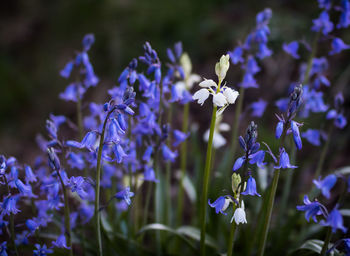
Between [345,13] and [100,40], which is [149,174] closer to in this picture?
[345,13]

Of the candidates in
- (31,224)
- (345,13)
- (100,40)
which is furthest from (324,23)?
(100,40)

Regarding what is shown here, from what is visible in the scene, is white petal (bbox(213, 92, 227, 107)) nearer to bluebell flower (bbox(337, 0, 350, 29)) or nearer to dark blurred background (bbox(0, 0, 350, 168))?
bluebell flower (bbox(337, 0, 350, 29))

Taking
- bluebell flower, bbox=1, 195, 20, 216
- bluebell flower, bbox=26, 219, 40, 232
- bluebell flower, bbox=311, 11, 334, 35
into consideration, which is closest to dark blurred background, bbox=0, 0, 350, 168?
bluebell flower, bbox=311, 11, 334, 35

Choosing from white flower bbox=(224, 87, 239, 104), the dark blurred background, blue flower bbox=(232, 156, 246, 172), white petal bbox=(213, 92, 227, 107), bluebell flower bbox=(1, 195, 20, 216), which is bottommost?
bluebell flower bbox=(1, 195, 20, 216)

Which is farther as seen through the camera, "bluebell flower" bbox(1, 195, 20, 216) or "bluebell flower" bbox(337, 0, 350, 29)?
"bluebell flower" bbox(337, 0, 350, 29)

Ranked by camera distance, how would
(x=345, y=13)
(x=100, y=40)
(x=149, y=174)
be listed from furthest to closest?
(x=100, y=40) → (x=345, y=13) → (x=149, y=174)

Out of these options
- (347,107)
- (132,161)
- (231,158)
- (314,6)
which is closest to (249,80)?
(231,158)

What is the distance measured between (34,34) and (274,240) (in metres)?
7.82

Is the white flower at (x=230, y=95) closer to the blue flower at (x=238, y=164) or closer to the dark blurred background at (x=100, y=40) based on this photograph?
the blue flower at (x=238, y=164)

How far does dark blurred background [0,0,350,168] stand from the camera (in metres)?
7.80

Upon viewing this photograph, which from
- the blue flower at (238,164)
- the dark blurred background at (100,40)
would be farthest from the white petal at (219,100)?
the dark blurred background at (100,40)

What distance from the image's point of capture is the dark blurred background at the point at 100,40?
→ 7797 millimetres

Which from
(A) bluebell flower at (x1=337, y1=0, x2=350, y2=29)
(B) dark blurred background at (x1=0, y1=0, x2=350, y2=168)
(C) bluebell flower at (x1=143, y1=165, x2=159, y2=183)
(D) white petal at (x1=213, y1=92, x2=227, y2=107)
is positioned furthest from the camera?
(B) dark blurred background at (x1=0, y1=0, x2=350, y2=168)

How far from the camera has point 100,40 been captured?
8180mm
